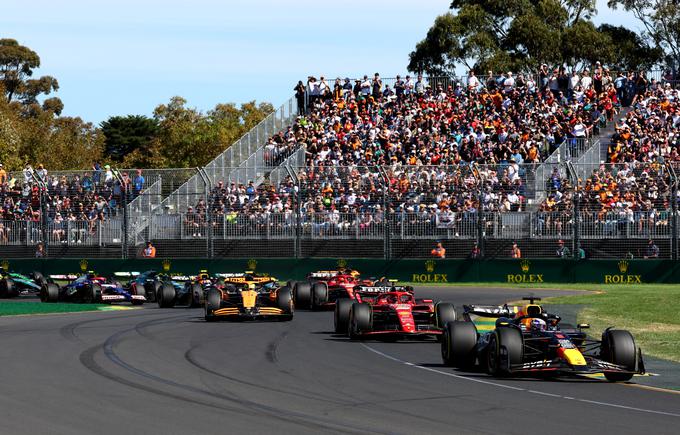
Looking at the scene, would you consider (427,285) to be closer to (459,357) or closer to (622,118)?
(622,118)

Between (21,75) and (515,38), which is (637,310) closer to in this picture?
(515,38)

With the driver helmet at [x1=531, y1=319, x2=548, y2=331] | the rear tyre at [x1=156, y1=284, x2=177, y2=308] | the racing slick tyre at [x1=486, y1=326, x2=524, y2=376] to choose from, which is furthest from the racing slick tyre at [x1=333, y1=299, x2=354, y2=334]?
the rear tyre at [x1=156, y1=284, x2=177, y2=308]

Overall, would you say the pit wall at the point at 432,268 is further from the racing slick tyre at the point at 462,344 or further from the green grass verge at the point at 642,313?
the racing slick tyre at the point at 462,344

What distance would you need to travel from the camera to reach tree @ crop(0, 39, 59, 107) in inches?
4648

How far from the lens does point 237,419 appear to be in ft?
39.4

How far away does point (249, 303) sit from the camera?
27.2 metres

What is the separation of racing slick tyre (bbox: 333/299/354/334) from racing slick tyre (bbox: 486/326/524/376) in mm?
7706

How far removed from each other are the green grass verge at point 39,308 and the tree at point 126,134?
9004 cm

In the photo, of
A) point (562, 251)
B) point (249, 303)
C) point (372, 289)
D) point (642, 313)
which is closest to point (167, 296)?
point (249, 303)

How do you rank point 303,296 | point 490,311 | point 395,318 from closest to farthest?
point 490,311 < point 395,318 < point 303,296

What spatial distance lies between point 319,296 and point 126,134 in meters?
96.6

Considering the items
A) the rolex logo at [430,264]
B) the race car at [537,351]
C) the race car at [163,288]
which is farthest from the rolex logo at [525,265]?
the race car at [537,351]

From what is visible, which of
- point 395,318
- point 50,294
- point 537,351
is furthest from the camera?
point 50,294

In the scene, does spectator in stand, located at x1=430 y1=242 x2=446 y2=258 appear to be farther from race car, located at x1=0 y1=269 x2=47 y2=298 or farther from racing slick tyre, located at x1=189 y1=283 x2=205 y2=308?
race car, located at x1=0 y1=269 x2=47 y2=298
